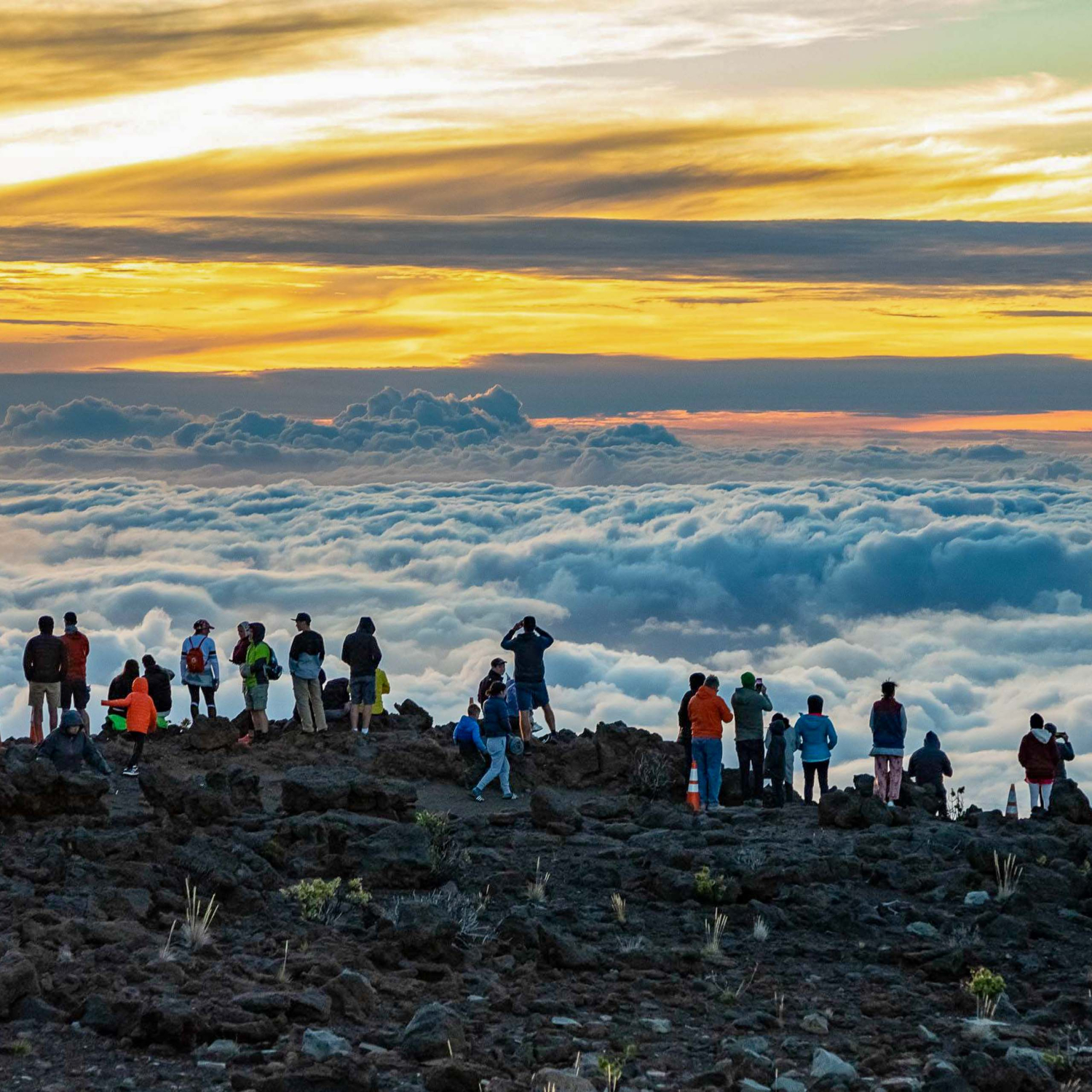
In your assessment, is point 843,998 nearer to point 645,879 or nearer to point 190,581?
point 645,879

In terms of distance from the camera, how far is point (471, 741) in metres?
17.4

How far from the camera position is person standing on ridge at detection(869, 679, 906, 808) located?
1639 centimetres

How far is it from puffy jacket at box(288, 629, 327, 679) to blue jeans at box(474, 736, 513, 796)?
2.71m

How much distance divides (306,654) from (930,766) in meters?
8.02

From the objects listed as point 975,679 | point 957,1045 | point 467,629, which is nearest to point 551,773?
point 957,1045

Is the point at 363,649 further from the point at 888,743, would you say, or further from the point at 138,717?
the point at 888,743

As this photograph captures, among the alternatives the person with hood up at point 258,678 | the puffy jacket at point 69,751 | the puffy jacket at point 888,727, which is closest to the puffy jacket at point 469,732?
the person with hood up at point 258,678

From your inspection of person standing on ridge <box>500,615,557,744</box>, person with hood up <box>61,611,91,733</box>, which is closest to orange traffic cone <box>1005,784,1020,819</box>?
person standing on ridge <box>500,615,557,744</box>

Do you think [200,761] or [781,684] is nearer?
[200,761]

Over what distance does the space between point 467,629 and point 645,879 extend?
144m

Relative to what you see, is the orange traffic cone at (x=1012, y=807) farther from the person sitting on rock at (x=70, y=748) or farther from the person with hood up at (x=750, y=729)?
the person sitting on rock at (x=70, y=748)

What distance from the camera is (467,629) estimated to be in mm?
156125

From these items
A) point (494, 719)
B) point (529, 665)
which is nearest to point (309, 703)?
point (529, 665)

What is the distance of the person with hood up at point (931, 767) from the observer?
17969 millimetres
